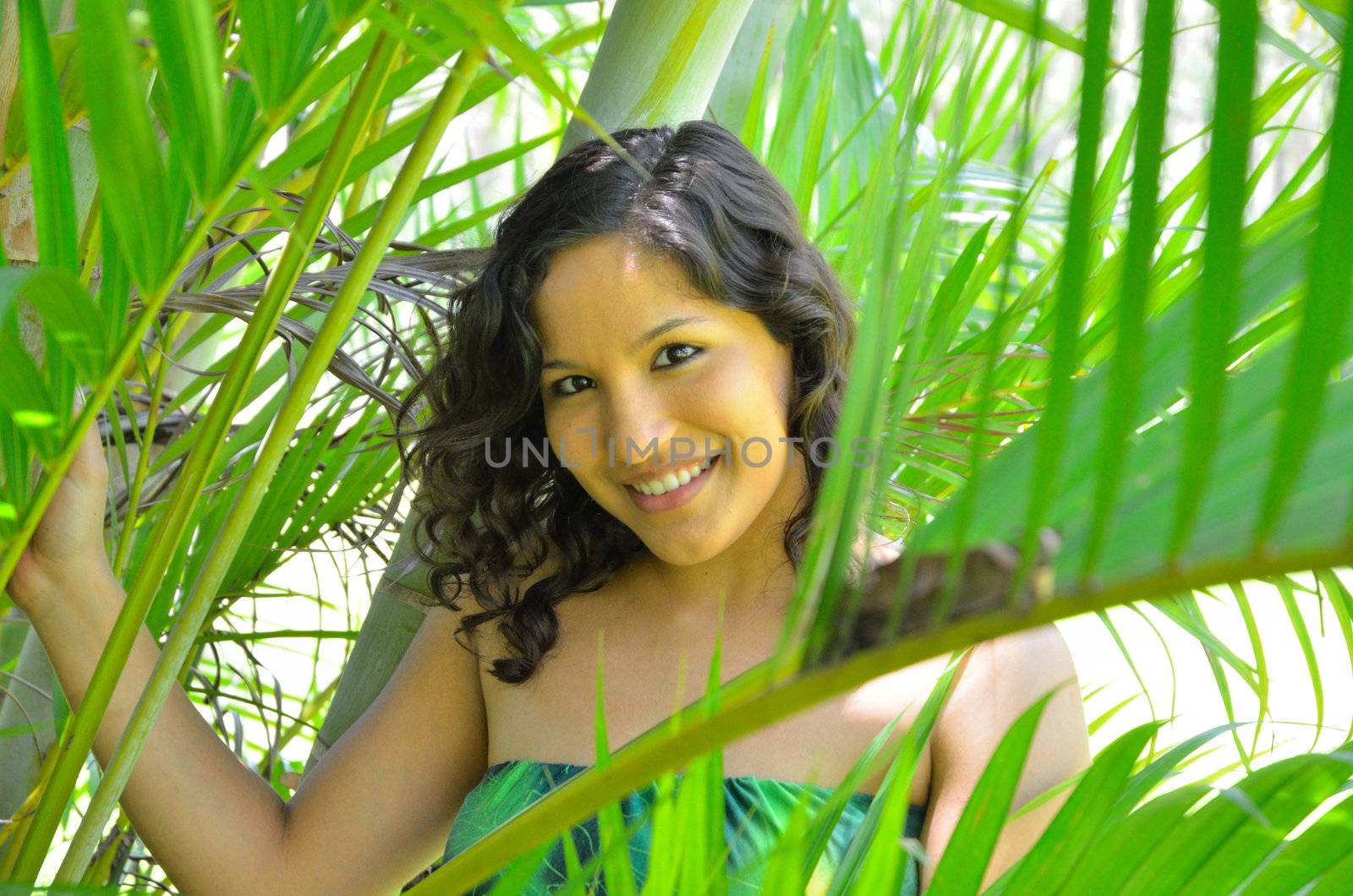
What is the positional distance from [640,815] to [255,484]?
37 centimetres

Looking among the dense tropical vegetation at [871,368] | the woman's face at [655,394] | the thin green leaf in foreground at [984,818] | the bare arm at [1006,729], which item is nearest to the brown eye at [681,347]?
the woman's face at [655,394]

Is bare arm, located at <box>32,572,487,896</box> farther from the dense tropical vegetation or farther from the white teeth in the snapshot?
the white teeth

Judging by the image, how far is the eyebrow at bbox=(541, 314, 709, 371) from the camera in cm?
80

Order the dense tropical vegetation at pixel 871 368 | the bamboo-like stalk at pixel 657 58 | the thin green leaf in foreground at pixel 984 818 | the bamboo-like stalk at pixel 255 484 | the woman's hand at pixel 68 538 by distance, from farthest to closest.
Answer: the bamboo-like stalk at pixel 657 58 → the woman's hand at pixel 68 538 → the bamboo-like stalk at pixel 255 484 → the thin green leaf in foreground at pixel 984 818 → the dense tropical vegetation at pixel 871 368

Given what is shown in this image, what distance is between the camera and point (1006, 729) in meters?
0.80

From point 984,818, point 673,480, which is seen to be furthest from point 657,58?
point 984,818

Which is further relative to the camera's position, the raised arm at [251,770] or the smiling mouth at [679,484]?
the smiling mouth at [679,484]

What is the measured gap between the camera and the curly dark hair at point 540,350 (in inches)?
33.7

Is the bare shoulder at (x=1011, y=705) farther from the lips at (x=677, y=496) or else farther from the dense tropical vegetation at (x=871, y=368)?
the lips at (x=677, y=496)

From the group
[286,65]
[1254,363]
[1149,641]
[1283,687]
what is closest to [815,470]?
[286,65]

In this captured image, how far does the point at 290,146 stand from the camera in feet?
2.77

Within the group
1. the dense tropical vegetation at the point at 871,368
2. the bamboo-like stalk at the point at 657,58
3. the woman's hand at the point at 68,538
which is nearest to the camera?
the dense tropical vegetation at the point at 871,368

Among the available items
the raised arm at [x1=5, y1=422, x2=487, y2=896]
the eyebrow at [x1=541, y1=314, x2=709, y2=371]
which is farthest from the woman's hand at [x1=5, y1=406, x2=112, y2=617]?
the eyebrow at [x1=541, y1=314, x2=709, y2=371]

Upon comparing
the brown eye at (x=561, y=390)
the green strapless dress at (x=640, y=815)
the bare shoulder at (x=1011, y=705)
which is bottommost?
the green strapless dress at (x=640, y=815)
